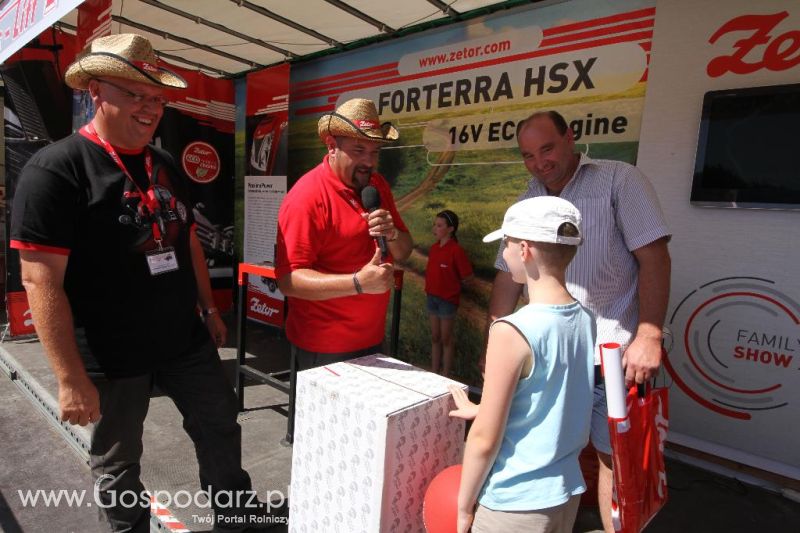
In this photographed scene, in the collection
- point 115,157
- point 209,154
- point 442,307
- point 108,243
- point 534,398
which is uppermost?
point 209,154

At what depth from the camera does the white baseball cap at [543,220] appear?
4.21ft

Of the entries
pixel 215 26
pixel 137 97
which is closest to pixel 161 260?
pixel 137 97

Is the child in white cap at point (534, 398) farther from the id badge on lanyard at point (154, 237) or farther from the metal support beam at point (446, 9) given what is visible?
the metal support beam at point (446, 9)

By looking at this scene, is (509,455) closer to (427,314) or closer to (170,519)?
(170,519)

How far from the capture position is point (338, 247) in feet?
6.49

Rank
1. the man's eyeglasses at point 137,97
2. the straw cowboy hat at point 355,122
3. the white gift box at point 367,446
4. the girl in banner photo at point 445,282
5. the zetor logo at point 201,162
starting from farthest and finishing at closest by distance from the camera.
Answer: the zetor logo at point 201,162, the girl in banner photo at point 445,282, the straw cowboy hat at point 355,122, the man's eyeglasses at point 137,97, the white gift box at point 367,446

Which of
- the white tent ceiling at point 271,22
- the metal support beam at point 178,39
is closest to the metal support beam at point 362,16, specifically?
the white tent ceiling at point 271,22


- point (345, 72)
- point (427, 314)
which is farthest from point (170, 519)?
point (345, 72)

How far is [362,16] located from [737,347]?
12.2 feet

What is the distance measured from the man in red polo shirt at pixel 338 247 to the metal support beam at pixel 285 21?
242cm

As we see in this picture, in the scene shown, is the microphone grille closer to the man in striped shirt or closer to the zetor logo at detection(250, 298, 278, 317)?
the man in striped shirt

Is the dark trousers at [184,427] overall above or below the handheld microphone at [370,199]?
below
